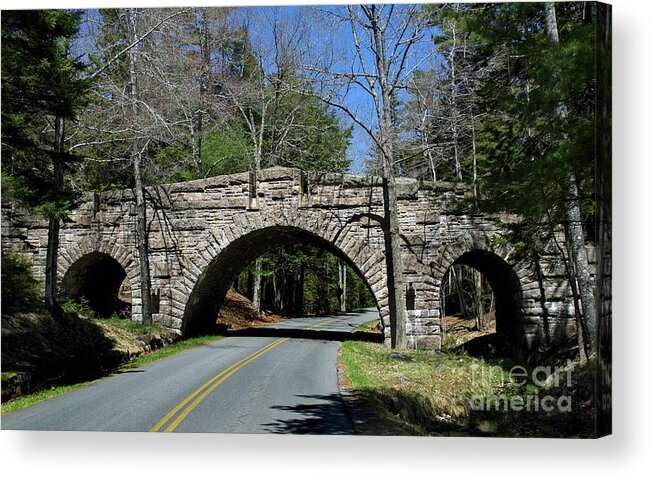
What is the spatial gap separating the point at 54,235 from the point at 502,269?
9535mm

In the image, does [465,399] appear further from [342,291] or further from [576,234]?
[342,291]

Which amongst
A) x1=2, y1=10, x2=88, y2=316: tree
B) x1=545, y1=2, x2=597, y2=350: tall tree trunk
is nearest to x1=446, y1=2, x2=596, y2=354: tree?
x1=545, y1=2, x2=597, y2=350: tall tree trunk

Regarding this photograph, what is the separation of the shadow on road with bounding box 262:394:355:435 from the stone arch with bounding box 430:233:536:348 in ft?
19.4

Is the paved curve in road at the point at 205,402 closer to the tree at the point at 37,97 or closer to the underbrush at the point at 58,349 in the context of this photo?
the underbrush at the point at 58,349

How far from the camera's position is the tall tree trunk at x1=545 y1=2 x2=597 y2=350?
7.11 metres

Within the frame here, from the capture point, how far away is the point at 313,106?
13.5 meters

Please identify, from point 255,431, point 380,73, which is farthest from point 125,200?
point 255,431

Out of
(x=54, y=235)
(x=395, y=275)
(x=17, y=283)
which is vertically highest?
(x=54, y=235)

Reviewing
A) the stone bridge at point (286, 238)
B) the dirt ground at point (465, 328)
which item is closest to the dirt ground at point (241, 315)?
the stone bridge at point (286, 238)

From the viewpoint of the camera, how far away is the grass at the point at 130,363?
23.7 feet

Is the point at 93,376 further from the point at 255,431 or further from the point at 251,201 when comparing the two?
the point at 251,201

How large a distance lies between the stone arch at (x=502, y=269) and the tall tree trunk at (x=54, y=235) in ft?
25.5

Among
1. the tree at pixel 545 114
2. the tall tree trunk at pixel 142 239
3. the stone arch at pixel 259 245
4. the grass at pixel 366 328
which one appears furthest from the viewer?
the grass at pixel 366 328

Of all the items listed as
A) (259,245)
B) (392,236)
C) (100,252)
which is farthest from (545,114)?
(100,252)
